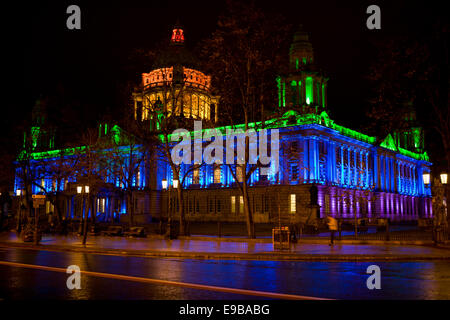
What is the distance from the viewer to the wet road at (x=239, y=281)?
34.8ft

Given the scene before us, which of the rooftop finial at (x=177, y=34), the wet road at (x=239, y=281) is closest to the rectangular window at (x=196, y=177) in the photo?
the rooftop finial at (x=177, y=34)

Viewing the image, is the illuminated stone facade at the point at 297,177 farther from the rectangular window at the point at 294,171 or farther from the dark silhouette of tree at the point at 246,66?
the dark silhouette of tree at the point at 246,66

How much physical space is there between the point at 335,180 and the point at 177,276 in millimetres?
61819

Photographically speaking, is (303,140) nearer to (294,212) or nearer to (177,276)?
(294,212)

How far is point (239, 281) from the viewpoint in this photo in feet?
42.0

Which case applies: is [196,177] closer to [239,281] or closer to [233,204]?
[233,204]

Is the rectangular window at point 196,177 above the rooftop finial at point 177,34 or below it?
below

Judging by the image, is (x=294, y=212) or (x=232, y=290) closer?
(x=232, y=290)

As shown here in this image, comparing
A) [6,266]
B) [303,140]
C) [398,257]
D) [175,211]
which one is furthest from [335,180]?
[6,266]

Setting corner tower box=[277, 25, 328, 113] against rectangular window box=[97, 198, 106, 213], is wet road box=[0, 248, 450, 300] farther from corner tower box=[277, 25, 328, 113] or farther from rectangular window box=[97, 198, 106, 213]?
rectangular window box=[97, 198, 106, 213]

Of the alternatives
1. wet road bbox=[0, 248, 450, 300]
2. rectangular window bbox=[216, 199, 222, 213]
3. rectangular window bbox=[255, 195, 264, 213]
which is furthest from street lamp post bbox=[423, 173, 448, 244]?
rectangular window bbox=[216, 199, 222, 213]

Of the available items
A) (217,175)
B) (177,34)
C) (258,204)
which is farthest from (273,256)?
(177,34)

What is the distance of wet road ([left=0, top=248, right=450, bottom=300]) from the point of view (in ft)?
34.8
